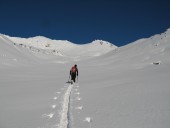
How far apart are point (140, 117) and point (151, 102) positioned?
7.14ft

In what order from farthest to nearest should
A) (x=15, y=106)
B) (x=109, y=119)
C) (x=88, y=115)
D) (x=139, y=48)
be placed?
(x=139, y=48)
(x=15, y=106)
(x=88, y=115)
(x=109, y=119)

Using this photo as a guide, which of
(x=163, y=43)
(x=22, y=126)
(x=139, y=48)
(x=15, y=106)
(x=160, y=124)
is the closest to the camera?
(x=160, y=124)

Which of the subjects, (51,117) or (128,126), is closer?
(128,126)

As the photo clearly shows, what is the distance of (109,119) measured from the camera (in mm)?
7598

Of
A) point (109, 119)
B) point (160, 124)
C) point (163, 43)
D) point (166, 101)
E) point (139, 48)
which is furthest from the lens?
point (139, 48)

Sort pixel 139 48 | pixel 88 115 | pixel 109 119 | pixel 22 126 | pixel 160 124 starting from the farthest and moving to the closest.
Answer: pixel 139 48
pixel 88 115
pixel 109 119
pixel 22 126
pixel 160 124

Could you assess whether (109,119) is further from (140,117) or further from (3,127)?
(3,127)

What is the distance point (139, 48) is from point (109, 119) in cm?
8402

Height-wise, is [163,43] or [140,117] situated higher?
[163,43]

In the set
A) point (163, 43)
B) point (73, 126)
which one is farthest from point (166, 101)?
point (163, 43)

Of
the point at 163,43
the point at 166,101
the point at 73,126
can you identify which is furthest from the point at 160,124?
the point at 163,43

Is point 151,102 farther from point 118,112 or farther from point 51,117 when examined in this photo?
point 51,117

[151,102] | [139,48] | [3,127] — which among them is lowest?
[3,127]

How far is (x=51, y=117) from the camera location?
26.3 feet
